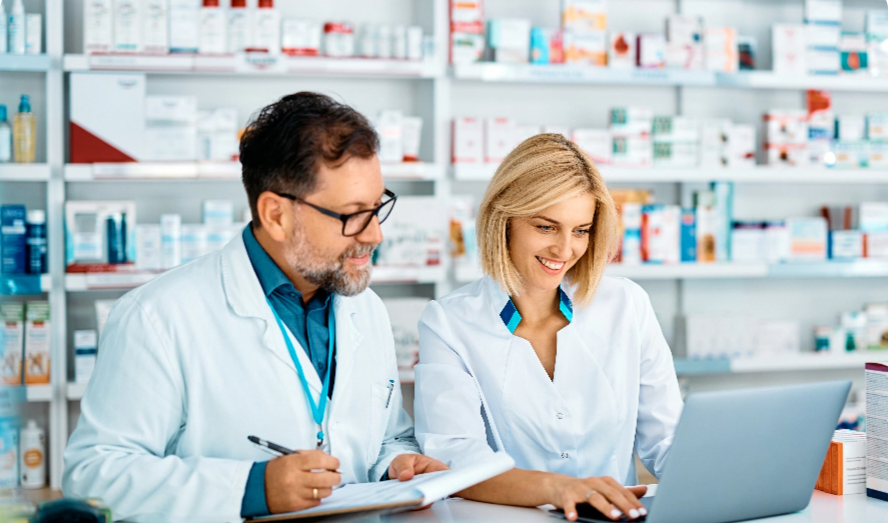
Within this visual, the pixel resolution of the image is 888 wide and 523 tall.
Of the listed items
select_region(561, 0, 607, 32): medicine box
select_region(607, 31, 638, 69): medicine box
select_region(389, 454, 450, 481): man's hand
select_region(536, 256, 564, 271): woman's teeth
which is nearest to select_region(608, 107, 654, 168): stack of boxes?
select_region(607, 31, 638, 69): medicine box

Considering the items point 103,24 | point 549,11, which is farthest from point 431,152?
point 103,24

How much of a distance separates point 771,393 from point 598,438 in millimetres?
648

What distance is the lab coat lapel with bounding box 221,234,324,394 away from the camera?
1.71 meters

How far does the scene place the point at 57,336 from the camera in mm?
3596

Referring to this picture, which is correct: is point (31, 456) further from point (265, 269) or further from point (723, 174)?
point (723, 174)

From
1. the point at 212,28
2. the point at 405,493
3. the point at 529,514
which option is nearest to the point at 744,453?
the point at 529,514

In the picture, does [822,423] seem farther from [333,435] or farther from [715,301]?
[715,301]

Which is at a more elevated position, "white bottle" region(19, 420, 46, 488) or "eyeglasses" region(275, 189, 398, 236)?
"eyeglasses" region(275, 189, 398, 236)

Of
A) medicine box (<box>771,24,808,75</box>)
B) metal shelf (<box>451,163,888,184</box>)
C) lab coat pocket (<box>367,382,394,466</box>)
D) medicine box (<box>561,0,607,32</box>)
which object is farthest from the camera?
medicine box (<box>771,24,808,75</box>)

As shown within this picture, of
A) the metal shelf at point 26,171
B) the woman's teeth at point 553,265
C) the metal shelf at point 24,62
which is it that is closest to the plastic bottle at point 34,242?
the metal shelf at point 26,171

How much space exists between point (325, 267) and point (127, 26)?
87.8 inches

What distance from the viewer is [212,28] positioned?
355 cm

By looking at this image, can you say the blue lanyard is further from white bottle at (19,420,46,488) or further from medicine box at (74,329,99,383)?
white bottle at (19,420,46,488)

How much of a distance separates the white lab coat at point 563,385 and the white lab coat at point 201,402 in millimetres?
250
